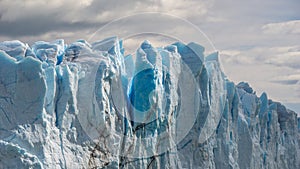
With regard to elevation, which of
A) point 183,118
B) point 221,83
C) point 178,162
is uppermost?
point 221,83

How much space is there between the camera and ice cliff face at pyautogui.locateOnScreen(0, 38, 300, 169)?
38.5 feet

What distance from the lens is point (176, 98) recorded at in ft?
53.1

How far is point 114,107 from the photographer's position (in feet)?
44.4

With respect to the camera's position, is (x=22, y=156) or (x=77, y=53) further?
(x=77, y=53)

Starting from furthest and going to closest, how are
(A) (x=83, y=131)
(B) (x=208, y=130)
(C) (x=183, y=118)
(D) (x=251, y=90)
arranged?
1. (D) (x=251, y=90)
2. (B) (x=208, y=130)
3. (C) (x=183, y=118)
4. (A) (x=83, y=131)

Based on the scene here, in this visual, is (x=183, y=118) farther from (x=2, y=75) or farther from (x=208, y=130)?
(x=2, y=75)

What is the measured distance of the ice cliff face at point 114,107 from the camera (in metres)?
11.7

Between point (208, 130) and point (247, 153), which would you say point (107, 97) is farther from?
point (247, 153)

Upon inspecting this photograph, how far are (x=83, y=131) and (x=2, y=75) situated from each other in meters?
2.09

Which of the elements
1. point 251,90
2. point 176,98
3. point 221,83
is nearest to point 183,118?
point 176,98

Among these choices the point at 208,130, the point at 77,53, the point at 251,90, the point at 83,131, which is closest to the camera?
the point at 83,131

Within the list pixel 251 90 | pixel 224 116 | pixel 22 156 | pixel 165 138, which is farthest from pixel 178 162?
pixel 251 90

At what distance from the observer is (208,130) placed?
17625 mm

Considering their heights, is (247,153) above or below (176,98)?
below
